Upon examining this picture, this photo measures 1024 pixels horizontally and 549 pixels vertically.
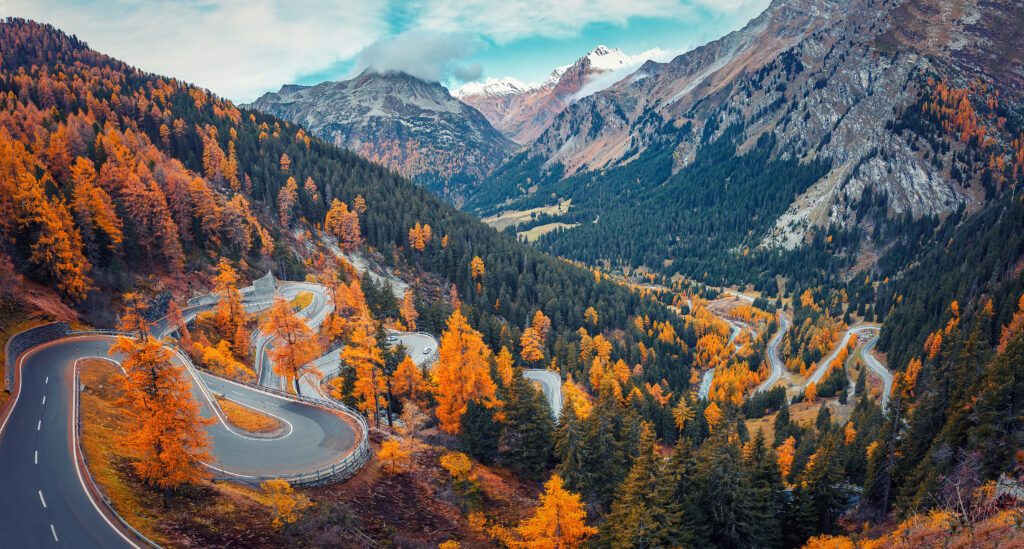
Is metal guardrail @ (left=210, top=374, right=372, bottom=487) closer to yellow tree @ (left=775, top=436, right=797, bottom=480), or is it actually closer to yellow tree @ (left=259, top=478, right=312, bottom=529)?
yellow tree @ (left=259, top=478, right=312, bottom=529)

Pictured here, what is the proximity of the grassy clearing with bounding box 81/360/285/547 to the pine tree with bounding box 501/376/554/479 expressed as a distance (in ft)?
81.9

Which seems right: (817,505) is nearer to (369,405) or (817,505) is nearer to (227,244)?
(369,405)

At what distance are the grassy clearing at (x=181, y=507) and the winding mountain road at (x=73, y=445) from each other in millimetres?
828

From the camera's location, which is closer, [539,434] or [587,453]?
[587,453]

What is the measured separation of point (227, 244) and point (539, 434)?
7209 cm

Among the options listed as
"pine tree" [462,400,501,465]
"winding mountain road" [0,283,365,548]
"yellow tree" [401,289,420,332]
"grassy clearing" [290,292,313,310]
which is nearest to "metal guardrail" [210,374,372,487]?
"winding mountain road" [0,283,365,548]

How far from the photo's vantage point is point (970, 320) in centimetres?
11306

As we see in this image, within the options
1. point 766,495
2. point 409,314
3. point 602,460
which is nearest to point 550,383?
point 409,314

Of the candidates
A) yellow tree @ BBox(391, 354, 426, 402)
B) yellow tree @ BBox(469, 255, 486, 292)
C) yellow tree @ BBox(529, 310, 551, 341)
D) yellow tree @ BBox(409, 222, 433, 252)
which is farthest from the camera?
yellow tree @ BBox(409, 222, 433, 252)

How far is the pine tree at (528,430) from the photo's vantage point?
48.0 m

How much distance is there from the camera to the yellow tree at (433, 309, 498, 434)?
47.0m

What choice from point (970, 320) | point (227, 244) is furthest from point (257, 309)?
point (970, 320)

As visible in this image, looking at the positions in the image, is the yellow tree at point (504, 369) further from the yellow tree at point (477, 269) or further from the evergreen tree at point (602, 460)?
the yellow tree at point (477, 269)

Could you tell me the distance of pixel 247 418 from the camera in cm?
4088
